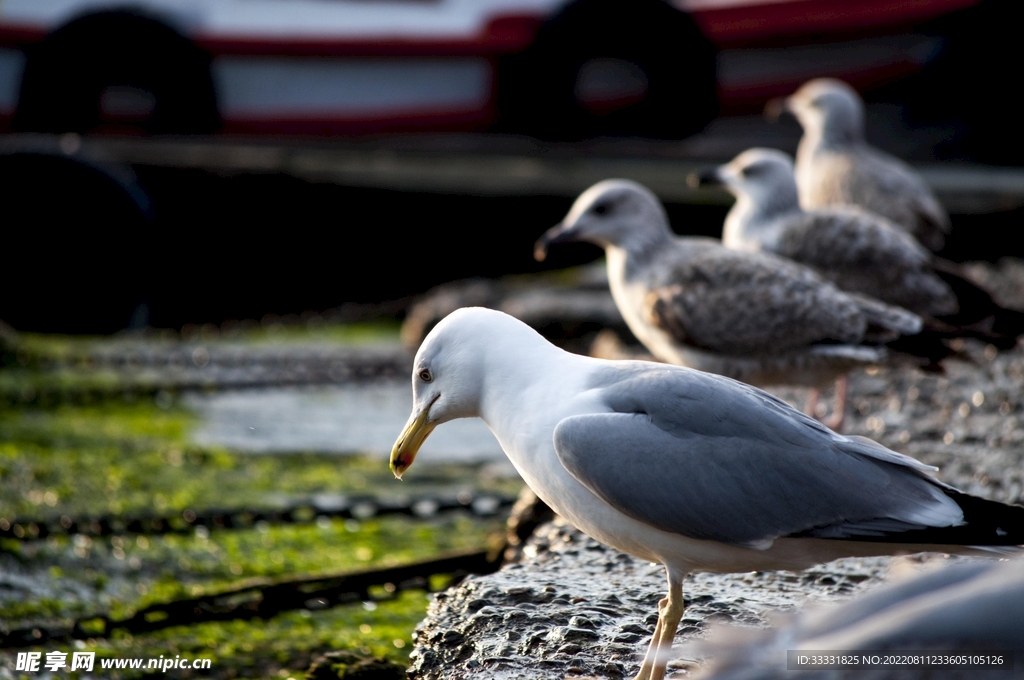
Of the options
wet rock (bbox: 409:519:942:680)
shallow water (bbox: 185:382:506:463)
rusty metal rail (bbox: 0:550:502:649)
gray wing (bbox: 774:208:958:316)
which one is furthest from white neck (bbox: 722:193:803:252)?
wet rock (bbox: 409:519:942:680)

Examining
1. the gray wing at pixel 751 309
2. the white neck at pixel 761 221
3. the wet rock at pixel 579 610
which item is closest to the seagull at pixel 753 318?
the gray wing at pixel 751 309

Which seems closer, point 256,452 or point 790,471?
point 790,471

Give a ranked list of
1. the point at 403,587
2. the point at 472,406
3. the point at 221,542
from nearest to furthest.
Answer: the point at 472,406 < the point at 403,587 < the point at 221,542

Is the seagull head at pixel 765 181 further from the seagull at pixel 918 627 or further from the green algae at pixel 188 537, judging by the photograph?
the seagull at pixel 918 627

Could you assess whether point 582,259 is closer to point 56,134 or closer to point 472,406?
point 56,134

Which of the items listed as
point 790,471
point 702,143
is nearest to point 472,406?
point 790,471

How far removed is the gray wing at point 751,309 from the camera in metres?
3.93

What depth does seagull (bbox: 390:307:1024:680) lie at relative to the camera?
2.27 meters

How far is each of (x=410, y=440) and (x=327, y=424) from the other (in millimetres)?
3063

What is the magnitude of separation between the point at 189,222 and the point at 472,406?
20.1 ft

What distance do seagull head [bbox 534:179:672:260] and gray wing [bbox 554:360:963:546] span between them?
1.96 metres

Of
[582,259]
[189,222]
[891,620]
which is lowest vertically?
[582,259]

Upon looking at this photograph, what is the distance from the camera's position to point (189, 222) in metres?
8.26

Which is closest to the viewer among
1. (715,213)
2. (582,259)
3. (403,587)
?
(403,587)
